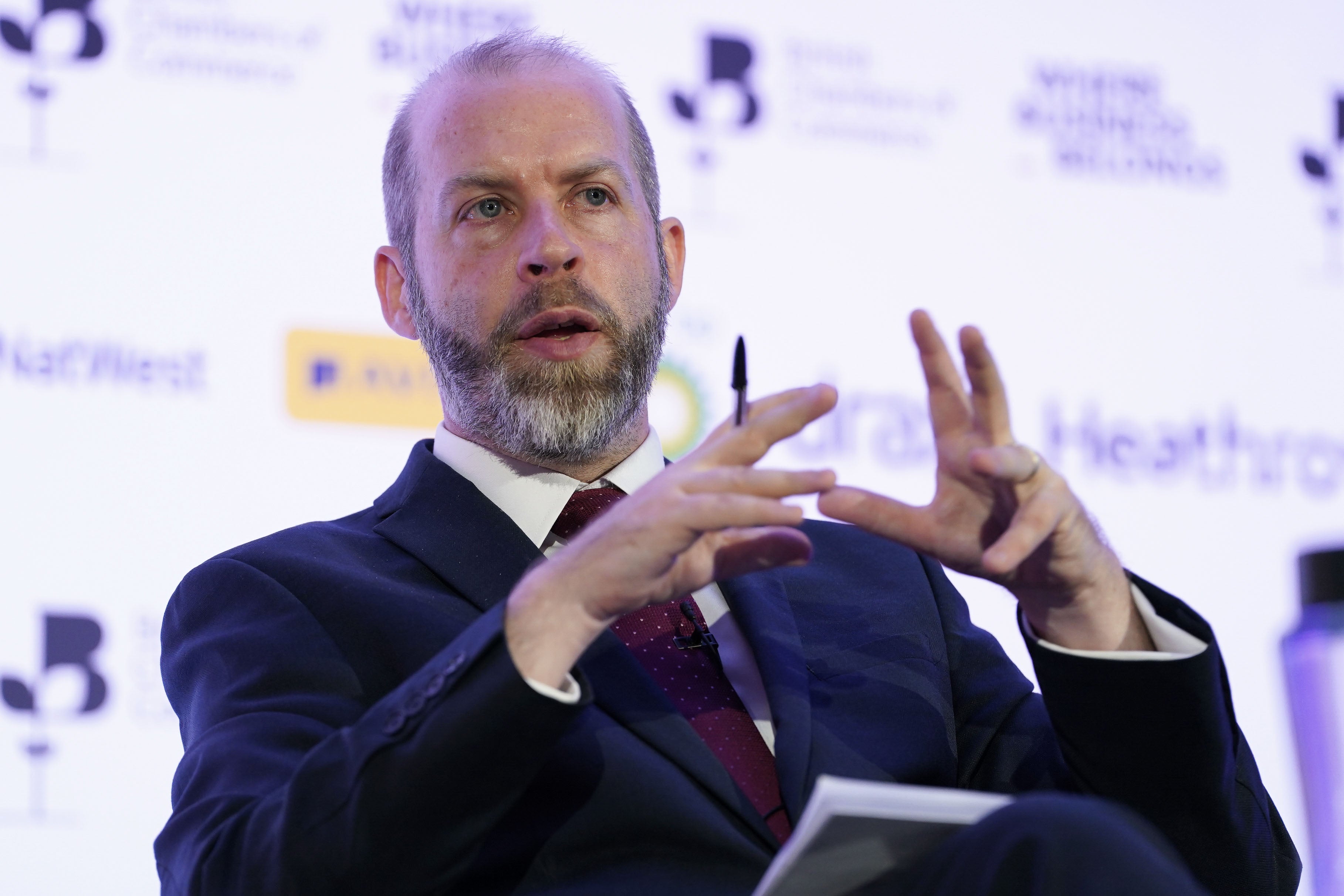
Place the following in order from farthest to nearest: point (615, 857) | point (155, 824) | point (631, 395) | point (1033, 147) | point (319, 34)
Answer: point (1033, 147) → point (319, 34) → point (155, 824) → point (631, 395) → point (615, 857)

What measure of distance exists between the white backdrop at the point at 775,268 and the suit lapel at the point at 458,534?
822mm

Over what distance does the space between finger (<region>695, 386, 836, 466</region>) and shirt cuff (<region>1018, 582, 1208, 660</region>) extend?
412 mm

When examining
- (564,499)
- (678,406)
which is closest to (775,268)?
(678,406)

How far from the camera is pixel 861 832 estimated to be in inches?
46.6

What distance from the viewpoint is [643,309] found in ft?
7.17

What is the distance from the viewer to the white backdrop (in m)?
2.63

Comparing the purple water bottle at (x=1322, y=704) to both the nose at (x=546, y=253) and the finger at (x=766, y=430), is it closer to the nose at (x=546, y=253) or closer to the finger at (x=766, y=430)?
the finger at (x=766, y=430)

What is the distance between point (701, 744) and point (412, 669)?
33cm

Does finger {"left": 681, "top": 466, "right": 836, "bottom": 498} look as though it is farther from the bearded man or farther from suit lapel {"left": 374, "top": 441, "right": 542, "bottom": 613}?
suit lapel {"left": 374, "top": 441, "right": 542, "bottom": 613}

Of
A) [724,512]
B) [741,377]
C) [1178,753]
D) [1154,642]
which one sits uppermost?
[741,377]

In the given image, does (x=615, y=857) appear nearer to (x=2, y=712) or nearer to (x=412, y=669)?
(x=412, y=669)

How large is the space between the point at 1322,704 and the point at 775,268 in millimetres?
1942

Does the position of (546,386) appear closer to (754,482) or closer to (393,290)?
(393,290)

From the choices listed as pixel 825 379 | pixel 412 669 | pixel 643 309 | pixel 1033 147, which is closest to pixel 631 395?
pixel 643 309
